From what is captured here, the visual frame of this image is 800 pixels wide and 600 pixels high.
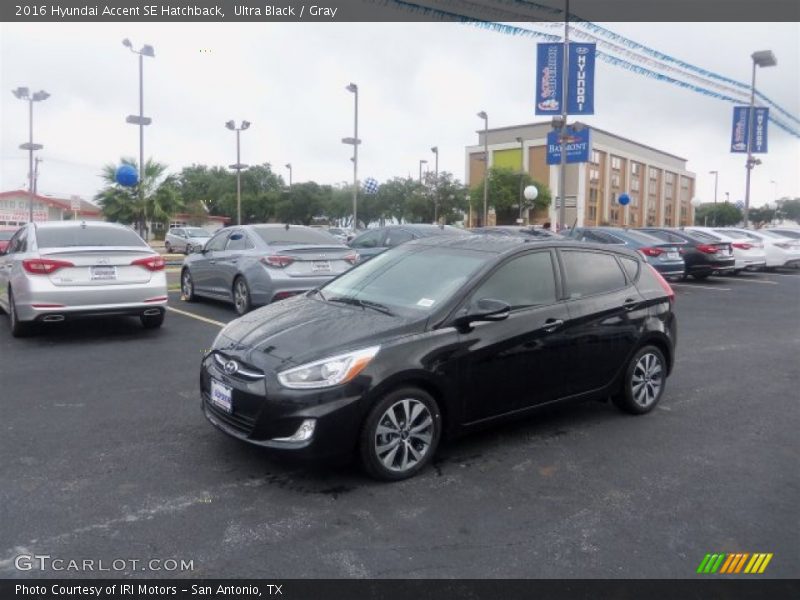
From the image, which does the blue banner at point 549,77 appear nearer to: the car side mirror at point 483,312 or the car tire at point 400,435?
the car side mirror at point 483,312

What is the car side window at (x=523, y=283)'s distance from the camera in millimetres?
4832

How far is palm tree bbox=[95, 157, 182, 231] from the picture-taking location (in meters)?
39.5

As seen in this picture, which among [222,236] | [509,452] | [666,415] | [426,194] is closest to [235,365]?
[509,452]

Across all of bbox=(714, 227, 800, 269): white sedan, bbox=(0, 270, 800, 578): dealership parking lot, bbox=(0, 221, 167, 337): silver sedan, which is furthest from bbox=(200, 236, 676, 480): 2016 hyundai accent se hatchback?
bbox=(714, 227, 800, 269): white sedan

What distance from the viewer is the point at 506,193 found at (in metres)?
57.9

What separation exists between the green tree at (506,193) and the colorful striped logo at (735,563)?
54068 millimetres

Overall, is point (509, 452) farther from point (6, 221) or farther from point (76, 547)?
point (6, 221)

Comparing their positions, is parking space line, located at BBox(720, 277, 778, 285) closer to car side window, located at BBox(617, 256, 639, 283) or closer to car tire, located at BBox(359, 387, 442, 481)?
car side window, located at BBox(617, 256, 639, 283)

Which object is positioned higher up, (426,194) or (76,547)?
(426,194)

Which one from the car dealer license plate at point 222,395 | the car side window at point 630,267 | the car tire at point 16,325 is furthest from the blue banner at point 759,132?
the car dealer license plate at point 222,395

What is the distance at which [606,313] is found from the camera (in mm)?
5383

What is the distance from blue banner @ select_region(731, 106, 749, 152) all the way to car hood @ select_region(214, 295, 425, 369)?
34206 millimetres
